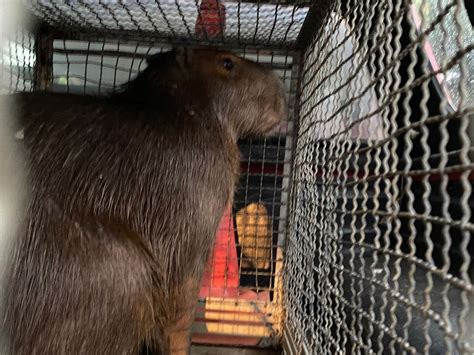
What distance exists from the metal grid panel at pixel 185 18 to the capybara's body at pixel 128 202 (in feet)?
0.60

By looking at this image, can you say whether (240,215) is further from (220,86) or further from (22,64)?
(22,64)

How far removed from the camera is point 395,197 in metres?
0.74

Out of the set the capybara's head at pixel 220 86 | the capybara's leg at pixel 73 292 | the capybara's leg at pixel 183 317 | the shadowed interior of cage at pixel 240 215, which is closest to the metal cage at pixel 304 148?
the shadowed interior of cage at pixel 240 215

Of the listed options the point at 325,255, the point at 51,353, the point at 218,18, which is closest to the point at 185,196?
the point at 325,255

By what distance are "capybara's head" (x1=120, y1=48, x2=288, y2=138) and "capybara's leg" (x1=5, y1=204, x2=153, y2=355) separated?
1.88 ft

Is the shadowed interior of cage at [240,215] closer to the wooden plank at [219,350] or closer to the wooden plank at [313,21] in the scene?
the wooden plank at [219,350]

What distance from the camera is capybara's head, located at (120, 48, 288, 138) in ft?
5.12

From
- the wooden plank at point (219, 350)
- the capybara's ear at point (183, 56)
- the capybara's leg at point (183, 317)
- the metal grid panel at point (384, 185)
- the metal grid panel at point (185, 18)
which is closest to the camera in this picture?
the metal grid panel at point (384, 185)

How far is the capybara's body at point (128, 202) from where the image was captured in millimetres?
1012

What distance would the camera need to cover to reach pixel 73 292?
40.1 inches

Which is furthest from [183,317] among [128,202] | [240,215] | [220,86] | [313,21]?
[313,21]

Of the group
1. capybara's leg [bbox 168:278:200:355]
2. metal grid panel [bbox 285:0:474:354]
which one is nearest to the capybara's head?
metal grid panel [bbox 285:0:474:354]

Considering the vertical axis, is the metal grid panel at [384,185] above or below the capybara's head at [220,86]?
below

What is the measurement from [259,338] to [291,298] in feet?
1.06
